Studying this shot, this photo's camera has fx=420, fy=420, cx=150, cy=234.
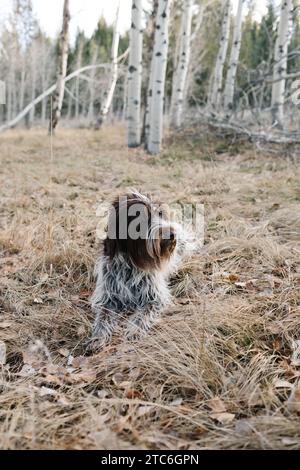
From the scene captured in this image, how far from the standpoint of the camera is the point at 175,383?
2.55m

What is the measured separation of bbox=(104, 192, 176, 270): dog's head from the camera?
10.9ft

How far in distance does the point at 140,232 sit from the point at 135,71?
9.77 meters

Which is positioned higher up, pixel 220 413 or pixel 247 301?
pixel 247 301

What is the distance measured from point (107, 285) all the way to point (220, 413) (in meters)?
1.67

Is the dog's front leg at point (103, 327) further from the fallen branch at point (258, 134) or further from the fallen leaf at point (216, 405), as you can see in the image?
the fallen branch at point (258, 134)

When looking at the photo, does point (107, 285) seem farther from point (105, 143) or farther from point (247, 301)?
point (105, 143)

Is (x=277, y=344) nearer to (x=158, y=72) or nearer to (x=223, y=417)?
(x=223, y=417)

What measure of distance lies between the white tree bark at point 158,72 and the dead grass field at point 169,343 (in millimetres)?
4611

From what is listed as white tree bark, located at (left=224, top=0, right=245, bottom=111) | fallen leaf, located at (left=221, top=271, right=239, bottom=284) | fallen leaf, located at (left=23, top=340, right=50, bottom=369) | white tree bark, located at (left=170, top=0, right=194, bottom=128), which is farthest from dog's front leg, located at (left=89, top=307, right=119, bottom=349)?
white tree bark, located at (left=224, top=0, right=245, bottom=111)

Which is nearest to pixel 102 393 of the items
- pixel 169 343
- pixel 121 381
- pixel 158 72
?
pixel 121 381

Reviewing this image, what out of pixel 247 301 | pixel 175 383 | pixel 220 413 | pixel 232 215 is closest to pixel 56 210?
pixel 232 215

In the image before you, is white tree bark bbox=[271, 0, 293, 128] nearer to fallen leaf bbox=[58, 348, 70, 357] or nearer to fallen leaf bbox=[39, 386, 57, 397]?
fallen leaf bbox=[58, 348, 70, 357]

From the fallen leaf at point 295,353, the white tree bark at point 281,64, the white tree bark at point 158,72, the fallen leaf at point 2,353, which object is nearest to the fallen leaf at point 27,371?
the fallen leaf at point 2,353

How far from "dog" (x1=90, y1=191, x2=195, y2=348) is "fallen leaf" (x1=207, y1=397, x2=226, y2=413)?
3.27ft
